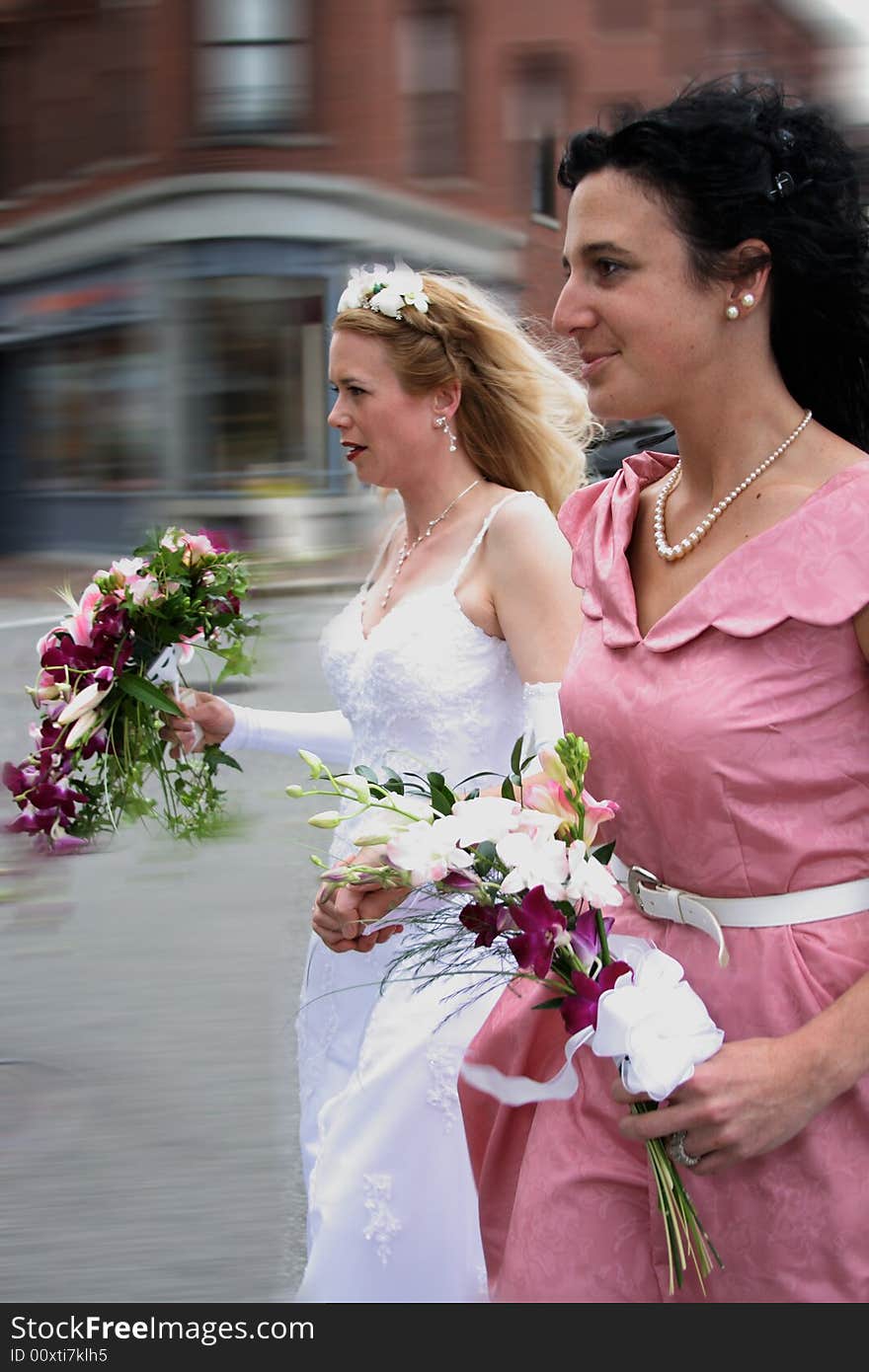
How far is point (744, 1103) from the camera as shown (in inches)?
67.7

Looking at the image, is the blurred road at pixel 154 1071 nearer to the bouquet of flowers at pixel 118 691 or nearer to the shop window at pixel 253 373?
the bouquet of flowers at pixel 118 691

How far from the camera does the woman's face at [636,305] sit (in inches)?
75.2

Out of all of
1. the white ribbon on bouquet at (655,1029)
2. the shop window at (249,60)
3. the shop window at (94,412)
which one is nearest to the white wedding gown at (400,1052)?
the white ribbon on bouquet at (655,1029)

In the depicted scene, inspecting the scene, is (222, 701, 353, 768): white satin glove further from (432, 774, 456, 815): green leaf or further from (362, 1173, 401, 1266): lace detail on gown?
(432, 774, 456, 815): green leaf

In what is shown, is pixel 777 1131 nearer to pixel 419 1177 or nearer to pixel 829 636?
pixel 829 636

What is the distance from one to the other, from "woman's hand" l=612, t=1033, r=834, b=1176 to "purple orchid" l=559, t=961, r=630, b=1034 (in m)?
0.12

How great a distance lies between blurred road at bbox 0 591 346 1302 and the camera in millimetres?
3797

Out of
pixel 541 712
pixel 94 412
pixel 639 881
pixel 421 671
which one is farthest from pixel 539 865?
pixel 94 412

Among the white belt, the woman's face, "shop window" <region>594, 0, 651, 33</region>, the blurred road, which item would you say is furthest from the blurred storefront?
the white belt

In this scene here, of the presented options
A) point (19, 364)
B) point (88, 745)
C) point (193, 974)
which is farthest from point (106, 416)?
point (88, 745)

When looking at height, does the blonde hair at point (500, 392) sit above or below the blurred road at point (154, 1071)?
above

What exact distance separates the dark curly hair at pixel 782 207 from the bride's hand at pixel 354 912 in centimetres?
78

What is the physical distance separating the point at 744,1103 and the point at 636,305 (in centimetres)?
87

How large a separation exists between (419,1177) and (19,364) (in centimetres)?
2627
